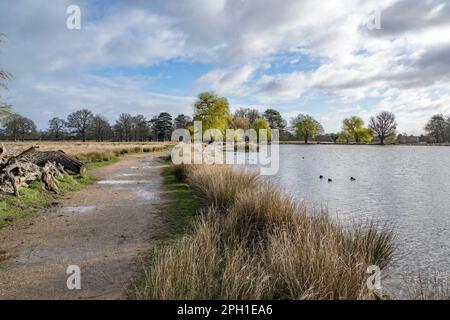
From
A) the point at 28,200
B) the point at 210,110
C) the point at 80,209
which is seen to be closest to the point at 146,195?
the point at 80,209

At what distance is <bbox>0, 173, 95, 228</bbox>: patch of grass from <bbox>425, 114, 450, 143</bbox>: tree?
3562 inches

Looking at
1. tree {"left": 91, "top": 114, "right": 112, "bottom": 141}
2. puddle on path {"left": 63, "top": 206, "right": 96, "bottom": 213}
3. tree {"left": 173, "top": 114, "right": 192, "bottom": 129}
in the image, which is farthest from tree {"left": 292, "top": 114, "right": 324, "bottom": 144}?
puddle on path {"left": 63, "top": 206, "right": 96, "bottom": 213}

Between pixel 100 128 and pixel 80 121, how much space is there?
6860 mm

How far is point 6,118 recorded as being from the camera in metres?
8.95

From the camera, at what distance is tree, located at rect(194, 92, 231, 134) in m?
45.0

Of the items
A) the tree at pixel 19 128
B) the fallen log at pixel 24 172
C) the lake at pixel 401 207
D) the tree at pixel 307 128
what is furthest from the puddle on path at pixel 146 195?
the tree at pixel 307 128

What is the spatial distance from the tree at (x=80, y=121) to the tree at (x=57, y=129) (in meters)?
3.00

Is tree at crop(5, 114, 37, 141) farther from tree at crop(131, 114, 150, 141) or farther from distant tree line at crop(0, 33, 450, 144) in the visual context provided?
tree at crop(131, 114, 150, 141)

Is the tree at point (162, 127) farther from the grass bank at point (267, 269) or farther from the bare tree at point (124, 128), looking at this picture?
the grass bank at point (267, 269)

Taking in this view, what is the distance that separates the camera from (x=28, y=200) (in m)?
9.23
